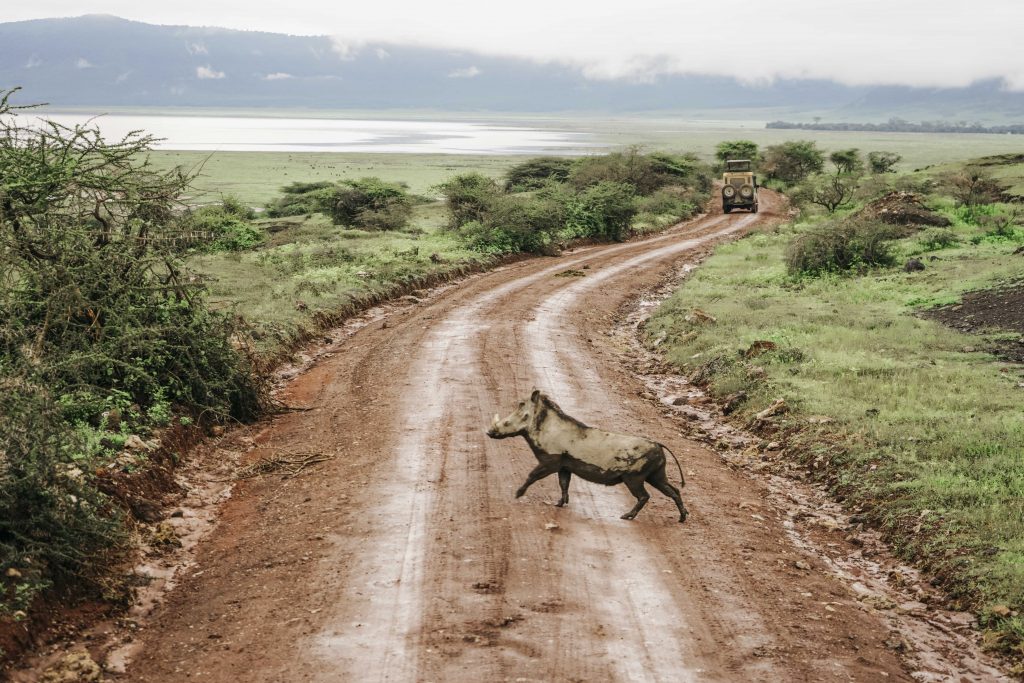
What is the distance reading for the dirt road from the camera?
24.2ft

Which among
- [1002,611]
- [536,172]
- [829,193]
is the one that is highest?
[536,172]

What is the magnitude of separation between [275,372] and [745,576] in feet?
38.1

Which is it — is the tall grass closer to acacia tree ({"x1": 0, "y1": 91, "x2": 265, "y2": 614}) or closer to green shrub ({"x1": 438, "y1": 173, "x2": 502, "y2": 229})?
acacia tree ({"x1": 0, "y1": 91, "x2": 265, "y2": 614})

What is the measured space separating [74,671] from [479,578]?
3530 millimetres

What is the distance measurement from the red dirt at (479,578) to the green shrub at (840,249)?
15.8 metres

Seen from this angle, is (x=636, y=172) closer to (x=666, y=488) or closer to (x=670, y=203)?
(x=670, y=203)

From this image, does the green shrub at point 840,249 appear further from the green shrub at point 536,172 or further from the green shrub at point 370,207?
the green shrub at point 536,172

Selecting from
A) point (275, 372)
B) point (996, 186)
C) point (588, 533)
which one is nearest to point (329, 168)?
point (996, 186)

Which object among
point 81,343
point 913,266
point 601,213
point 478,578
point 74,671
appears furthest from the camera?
point 601,213

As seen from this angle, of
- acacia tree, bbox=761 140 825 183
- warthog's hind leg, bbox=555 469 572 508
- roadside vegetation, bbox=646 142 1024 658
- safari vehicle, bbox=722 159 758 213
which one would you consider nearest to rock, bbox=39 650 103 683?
Answer: warthog's hind leg, bbox=555 469 572 508

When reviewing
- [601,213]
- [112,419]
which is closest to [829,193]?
[601,213]

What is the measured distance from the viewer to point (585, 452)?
10141 mm

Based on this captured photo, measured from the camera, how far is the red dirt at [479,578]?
24.2 feet

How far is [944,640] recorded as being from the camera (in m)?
8.30
